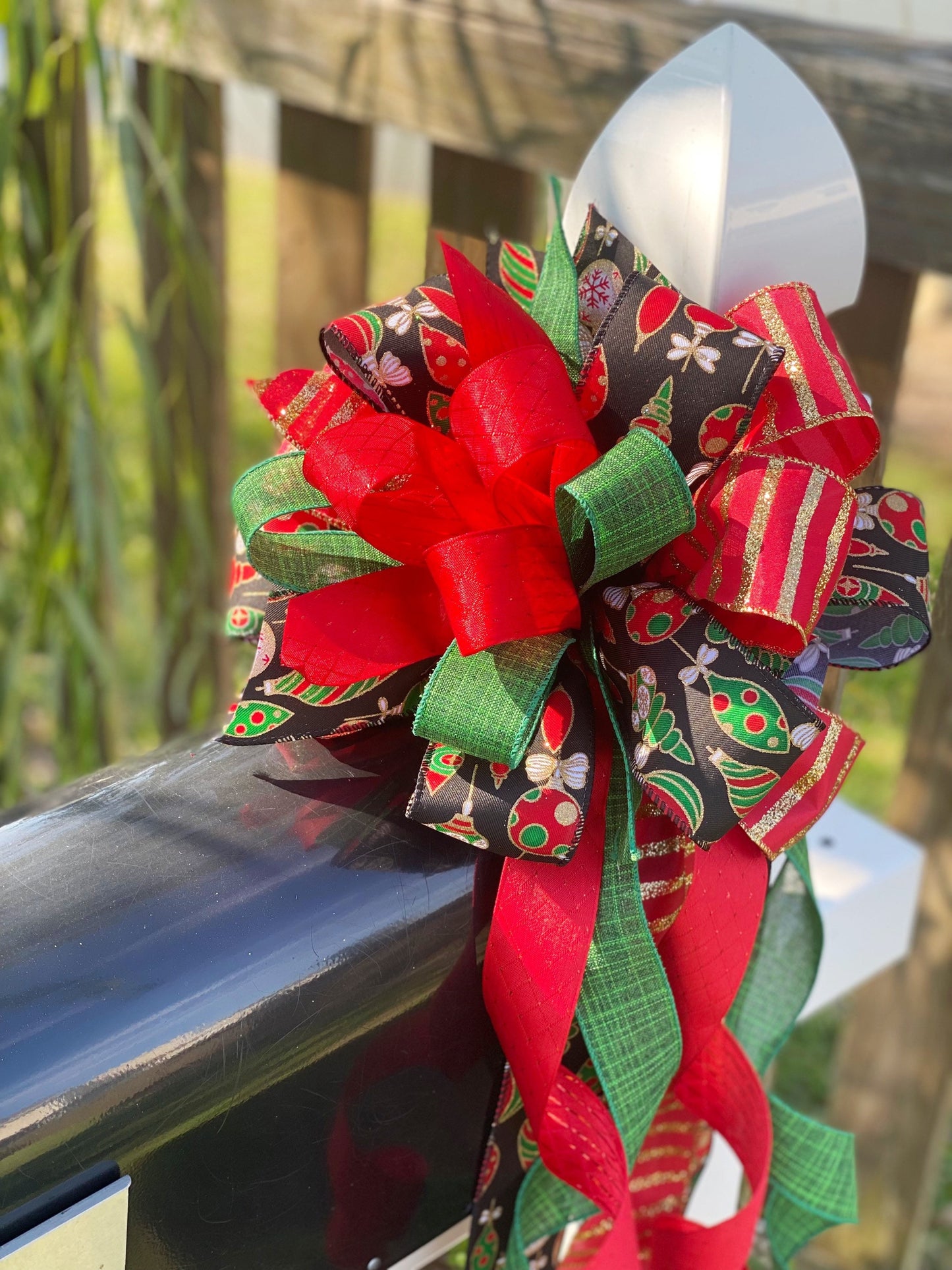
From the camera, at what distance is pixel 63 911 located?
363 mm

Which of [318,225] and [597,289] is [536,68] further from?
[597,289]

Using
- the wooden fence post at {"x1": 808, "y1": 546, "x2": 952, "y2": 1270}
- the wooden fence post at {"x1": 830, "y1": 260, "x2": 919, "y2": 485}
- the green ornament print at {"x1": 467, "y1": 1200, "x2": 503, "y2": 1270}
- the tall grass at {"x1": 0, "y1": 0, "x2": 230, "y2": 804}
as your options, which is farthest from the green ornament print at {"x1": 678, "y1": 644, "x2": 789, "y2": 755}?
the tall grass at {"x1": 0, "y1": 0, "x2": 230, "y2": 804}

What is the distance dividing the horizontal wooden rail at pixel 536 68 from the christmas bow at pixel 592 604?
0.35m

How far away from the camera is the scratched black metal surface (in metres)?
0.35

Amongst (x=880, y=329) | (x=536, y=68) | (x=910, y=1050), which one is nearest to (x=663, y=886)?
(x=880, y=329)

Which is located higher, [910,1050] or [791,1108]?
[791,1108]

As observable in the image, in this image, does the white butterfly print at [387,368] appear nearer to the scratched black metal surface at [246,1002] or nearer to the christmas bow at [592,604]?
the christmas bow at [592,604]

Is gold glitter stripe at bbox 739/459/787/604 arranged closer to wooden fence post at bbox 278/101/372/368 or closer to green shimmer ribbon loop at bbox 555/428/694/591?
green shimmer ribbon loop at bbox 555/428/694/591

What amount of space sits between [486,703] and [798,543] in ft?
0.36

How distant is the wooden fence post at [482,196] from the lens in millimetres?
947

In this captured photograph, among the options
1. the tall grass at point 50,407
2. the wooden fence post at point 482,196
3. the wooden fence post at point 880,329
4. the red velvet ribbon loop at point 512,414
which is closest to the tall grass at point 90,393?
the tall grass at point 50,407

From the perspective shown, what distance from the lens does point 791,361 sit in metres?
0.42

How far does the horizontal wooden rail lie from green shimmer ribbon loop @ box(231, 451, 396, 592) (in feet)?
1.52

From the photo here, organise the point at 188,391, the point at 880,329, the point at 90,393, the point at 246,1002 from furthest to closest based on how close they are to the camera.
A: the point at 188,391 < the point at 90,393 < the point at 880,329 < the point at 246,1002
